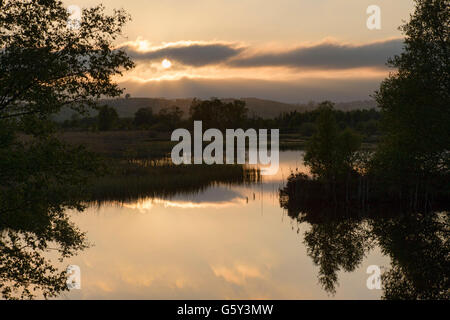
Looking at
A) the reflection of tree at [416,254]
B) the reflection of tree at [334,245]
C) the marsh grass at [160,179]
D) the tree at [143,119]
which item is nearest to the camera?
the reflection of tree at [416,254]

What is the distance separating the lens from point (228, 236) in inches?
1549

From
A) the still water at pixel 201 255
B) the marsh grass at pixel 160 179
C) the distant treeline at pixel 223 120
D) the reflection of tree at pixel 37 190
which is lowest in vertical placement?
the still water at pixel 201 255

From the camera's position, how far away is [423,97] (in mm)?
36188

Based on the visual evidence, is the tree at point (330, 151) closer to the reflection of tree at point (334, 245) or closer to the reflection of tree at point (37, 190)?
the reflection of tree at point (334, 245)

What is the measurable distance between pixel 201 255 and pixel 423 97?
72.3 ft

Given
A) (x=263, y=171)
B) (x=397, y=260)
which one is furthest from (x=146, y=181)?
(x=397, y=260)

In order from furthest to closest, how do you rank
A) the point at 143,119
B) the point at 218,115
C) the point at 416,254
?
the point at 218,115 → the point at 143,119 → the point at 416,254

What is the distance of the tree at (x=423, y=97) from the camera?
35344mm

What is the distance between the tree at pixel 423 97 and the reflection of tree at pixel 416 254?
4.68m

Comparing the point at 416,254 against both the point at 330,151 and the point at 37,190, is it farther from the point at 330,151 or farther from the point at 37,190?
the point at 37,190

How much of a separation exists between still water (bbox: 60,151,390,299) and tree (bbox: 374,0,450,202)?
9788 millimetres

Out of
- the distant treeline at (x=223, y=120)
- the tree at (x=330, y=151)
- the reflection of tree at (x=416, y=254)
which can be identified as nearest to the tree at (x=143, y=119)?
the distant treeline at (x=223, y=120)

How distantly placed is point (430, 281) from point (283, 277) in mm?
8896

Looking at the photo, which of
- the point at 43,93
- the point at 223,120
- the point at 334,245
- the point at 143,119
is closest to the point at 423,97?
the point at 334,245
